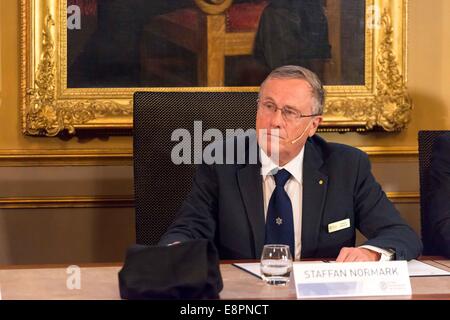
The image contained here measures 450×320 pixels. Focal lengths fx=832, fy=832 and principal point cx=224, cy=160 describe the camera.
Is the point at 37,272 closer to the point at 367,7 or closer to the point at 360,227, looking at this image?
the point at 360,227

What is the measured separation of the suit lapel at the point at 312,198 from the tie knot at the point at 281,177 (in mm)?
64

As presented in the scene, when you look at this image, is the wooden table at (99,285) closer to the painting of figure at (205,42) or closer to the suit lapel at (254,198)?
the suit lapel at (254,198)

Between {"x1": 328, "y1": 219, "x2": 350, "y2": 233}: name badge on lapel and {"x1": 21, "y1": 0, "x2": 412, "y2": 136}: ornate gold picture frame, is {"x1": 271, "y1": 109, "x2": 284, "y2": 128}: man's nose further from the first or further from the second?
{"x1": 21, "y1": 0, "x2": 412, "y2": 136}: ornate gold picture frame

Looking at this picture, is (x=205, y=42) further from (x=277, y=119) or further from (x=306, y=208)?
(x=306, y=208)

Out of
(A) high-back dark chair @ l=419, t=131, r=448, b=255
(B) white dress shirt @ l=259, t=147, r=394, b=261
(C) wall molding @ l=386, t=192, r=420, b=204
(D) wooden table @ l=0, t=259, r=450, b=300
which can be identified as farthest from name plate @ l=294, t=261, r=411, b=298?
(C) wall molding @ l=386, t=192, r=420, b=204

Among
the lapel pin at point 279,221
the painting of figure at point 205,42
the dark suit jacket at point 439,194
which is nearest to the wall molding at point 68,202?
the painting of figure at point 205,42

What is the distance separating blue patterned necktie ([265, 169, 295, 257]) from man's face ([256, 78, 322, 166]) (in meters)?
0.15

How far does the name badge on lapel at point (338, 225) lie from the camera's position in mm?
2824

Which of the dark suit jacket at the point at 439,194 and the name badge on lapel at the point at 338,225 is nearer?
the name badge on lapel at the point at 338,225

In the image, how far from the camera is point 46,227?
4141 mm

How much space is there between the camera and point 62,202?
4113 millimetres

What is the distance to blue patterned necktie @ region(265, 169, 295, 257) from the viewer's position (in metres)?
2.78
